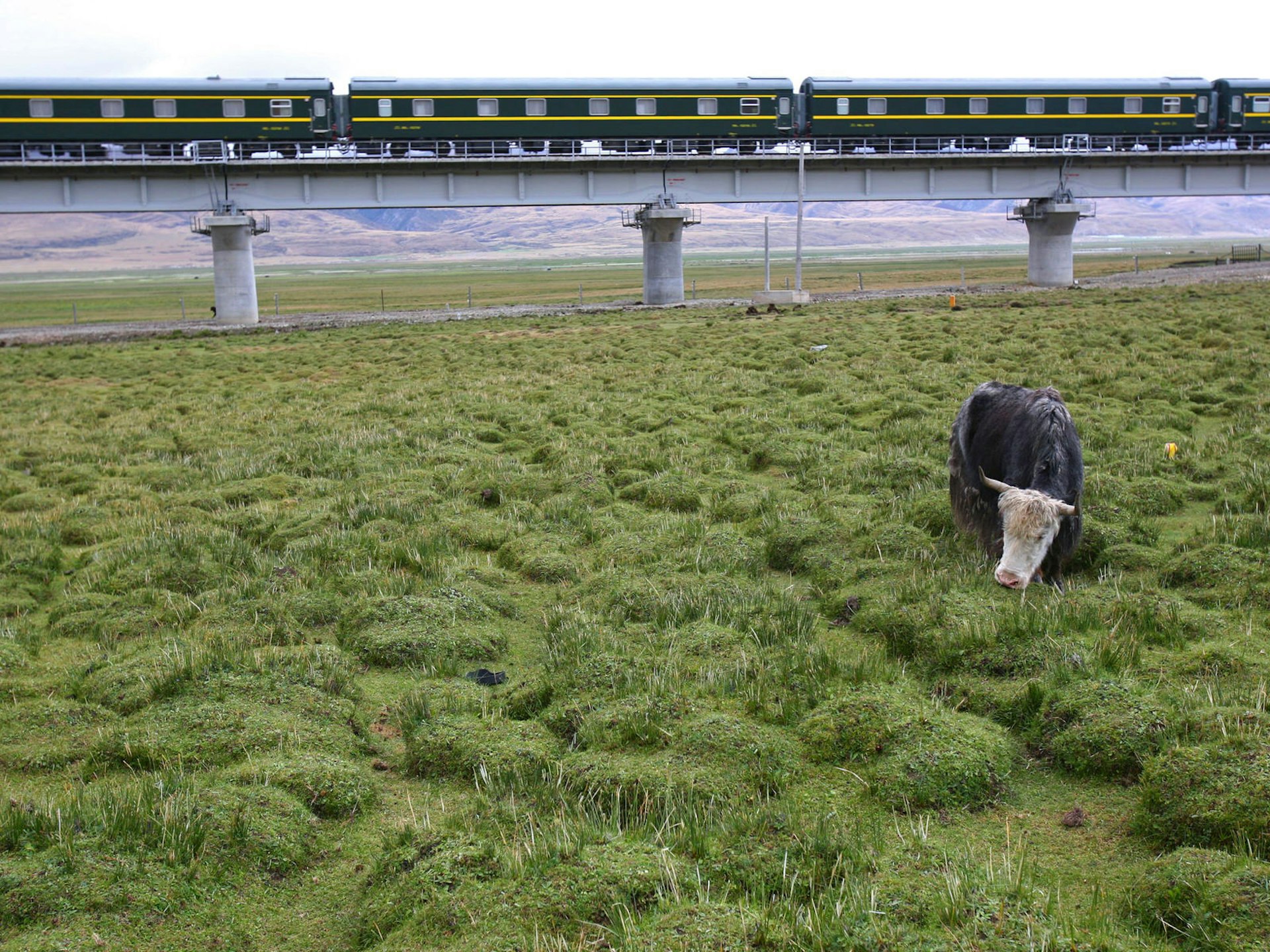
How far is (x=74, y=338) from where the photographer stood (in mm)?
43938

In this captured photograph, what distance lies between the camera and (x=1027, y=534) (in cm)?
807

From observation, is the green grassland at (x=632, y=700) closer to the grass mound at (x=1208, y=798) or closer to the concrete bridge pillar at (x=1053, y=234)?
the grass mound at (x=1208, y=798)

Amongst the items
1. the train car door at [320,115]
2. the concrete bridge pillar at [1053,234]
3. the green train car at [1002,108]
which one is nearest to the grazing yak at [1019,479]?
the train car door at [320,115]

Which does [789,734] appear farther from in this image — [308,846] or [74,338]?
[74,338]

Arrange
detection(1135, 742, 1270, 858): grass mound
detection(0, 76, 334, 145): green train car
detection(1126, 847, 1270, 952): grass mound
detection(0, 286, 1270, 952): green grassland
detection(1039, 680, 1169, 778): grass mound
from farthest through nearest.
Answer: detection(0, 76, 334, 145): green train car
detection(1039, 680, 1169, 778): grass mound
detection(1135, 742, 1270, 858): grass mound
detection(0, 286, 1270, 952): green grassland
detection(1126, 847, 1270, 952): grass mound

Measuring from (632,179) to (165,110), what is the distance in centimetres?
2339

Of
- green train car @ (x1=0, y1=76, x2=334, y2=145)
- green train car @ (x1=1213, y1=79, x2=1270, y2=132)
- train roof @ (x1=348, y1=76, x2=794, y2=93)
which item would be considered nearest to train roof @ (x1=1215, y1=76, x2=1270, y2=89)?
green train car @ (x1=1213, y1=79, x2=1270, y2=132)

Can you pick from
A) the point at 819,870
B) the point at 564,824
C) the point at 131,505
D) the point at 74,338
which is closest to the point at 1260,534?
the point at 819,870

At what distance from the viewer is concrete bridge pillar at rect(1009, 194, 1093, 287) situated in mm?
58719

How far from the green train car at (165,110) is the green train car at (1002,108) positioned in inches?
1055

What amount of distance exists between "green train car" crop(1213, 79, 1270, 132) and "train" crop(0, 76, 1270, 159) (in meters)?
0.08

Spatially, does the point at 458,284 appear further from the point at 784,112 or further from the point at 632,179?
the point at 784,112

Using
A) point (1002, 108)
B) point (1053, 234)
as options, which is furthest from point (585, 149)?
point (1053, 234)

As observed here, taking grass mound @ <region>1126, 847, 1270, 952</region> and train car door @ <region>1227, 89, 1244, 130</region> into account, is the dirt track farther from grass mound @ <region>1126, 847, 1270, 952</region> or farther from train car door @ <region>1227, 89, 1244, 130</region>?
grass mound @ <region>1126, 847, 1270, 952</region>
